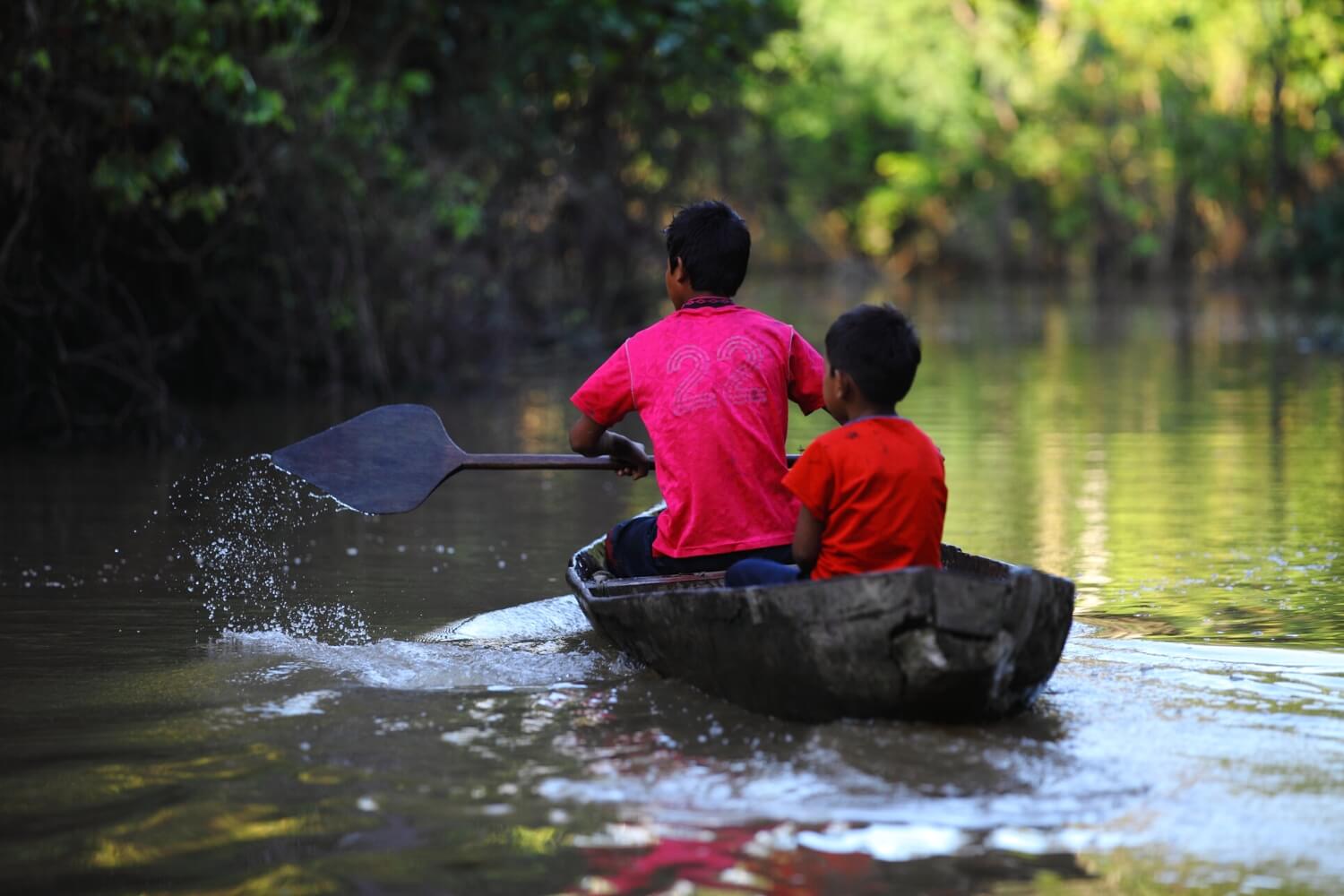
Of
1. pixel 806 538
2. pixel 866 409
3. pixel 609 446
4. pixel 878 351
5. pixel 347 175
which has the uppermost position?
pixel 347 175

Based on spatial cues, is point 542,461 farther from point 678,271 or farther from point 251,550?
point 251,550

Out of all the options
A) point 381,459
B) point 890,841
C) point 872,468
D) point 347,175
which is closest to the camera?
point 890,841

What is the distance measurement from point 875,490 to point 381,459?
2.45m

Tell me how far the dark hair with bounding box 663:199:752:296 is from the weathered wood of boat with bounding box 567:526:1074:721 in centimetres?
103

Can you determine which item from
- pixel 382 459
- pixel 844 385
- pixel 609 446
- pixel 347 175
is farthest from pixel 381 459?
pixel 347 175

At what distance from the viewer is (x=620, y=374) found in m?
5.64

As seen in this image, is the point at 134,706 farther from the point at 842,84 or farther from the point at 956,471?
the point at 842,84

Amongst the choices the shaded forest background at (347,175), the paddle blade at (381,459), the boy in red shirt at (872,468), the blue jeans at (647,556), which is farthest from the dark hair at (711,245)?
the shaded forest background at (347,175)

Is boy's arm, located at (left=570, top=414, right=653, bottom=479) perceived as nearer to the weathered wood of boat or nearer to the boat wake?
the boat wake

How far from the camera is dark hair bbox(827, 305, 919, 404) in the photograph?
4828 mm

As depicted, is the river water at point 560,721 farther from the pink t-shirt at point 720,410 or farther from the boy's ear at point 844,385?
the boy's ear at point 844,385

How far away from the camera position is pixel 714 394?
5457 mm

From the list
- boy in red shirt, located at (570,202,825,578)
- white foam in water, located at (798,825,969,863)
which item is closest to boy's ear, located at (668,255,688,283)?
boy in red shirt, located at (570,202,825,578)

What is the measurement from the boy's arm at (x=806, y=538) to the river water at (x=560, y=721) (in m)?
0.47
